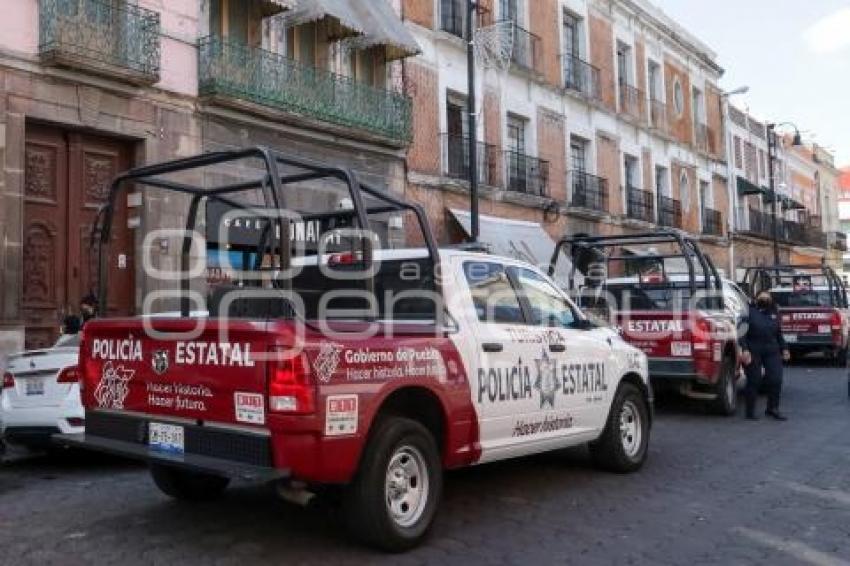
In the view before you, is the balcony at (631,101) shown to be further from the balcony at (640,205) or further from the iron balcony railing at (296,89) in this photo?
the iron balcony railing at (296,89)

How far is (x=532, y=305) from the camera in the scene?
6.89m

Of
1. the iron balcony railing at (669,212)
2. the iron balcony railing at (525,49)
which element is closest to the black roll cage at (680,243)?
the iron balcony railing at (525,49)

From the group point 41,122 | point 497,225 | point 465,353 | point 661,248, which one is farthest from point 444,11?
point 465,353

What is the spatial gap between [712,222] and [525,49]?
16.1 m

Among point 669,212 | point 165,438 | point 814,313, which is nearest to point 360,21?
point 814,313

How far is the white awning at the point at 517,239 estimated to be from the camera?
66.0 ft

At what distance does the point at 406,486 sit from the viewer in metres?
5.35

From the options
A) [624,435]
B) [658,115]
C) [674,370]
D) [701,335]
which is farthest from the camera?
[658,115]

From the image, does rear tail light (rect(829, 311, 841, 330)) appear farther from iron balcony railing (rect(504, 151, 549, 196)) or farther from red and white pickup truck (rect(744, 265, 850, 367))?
iron balcony railing (rect(504, 151, 549, 196))

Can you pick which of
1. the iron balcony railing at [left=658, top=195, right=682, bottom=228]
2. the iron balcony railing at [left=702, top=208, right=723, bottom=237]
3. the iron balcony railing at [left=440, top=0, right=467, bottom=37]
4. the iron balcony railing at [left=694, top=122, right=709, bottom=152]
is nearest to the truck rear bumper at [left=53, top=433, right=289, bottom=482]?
the iron balcony railing at [left=440, top=0, right=467, bottom=37]

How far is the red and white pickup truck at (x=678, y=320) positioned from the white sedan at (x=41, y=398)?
692 cm

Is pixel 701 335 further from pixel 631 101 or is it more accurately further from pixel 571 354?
pixel 631 101

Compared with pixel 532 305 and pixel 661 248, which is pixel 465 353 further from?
pixel 661 248

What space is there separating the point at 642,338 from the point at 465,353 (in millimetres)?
6087
